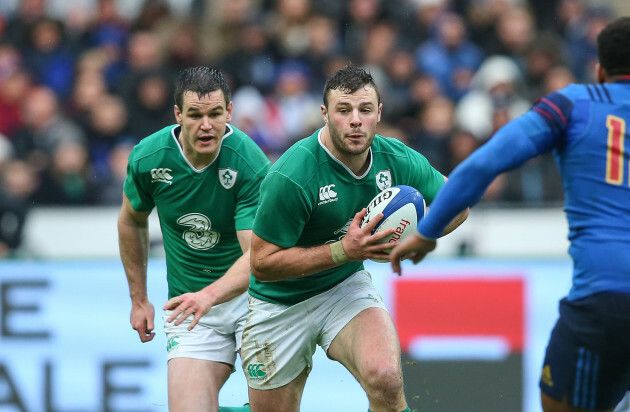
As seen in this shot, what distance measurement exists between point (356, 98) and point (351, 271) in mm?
1148

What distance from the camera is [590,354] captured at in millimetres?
4250

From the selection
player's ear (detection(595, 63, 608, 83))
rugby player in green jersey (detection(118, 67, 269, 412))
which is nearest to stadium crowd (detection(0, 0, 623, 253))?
rugby player in green jersey (detection(118, 67, 269, 412))

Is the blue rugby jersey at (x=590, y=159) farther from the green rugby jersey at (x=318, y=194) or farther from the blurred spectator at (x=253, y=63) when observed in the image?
the blurred spectator at (x=253, y=63)

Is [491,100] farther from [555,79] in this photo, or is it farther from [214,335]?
[214,335]

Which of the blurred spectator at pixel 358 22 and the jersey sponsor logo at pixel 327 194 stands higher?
the blurred spectator at pixel 358 22

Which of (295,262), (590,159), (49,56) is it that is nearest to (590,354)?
(590,159)

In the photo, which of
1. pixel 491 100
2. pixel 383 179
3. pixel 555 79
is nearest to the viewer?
pixel 383 179

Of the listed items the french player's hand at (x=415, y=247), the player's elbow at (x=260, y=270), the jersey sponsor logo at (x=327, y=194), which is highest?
→ the jersey sponsor logo at (x=327, y=194)

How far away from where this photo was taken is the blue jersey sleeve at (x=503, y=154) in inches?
168

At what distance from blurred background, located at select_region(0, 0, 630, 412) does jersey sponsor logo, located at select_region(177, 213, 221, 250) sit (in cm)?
246

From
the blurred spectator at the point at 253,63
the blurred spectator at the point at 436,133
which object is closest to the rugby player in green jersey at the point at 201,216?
the blurred spectator at the point at 436,133

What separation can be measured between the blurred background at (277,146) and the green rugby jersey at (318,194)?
7.50 ft

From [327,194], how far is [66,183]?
19.0ft

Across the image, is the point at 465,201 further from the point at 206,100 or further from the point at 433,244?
the point at 206,100
